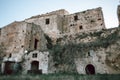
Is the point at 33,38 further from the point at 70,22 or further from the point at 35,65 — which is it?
the point at 70,22

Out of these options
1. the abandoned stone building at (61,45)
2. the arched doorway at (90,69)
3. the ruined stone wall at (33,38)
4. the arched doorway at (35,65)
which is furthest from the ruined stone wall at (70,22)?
the arched doorway at (90,69)

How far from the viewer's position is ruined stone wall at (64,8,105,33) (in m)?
21.7

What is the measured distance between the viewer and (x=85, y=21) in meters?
22.7

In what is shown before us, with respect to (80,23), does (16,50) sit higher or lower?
lower

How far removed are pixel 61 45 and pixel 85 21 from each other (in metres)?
5.72

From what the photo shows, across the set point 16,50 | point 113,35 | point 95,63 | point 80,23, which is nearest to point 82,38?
point 80,23

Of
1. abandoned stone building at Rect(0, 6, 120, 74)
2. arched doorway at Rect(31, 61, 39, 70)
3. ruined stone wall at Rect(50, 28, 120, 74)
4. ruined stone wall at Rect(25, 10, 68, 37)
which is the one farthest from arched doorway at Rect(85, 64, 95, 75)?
ruined stone wall at Rect(25, 10, 68, 37)

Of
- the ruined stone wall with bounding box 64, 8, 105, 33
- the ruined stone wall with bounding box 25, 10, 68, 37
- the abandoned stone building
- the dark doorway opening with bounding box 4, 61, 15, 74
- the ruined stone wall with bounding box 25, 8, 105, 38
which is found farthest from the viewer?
the ruined stone wall with bounding box 25, 10, 68, 37

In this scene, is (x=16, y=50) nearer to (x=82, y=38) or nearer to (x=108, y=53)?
(x=82, y=38)

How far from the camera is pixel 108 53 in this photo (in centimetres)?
1546

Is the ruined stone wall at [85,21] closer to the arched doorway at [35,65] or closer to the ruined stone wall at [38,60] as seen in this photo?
the ruined stone wall at [38,60]

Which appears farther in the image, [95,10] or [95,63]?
[95,10]

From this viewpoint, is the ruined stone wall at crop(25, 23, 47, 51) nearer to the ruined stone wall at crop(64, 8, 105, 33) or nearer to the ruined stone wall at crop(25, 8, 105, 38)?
the ruined stone wall at crop(25, 8, 105, 38)

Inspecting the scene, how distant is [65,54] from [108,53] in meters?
5.27
